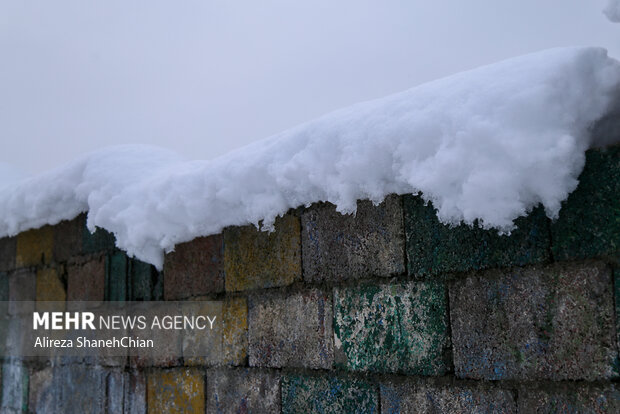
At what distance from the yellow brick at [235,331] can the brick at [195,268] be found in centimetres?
10

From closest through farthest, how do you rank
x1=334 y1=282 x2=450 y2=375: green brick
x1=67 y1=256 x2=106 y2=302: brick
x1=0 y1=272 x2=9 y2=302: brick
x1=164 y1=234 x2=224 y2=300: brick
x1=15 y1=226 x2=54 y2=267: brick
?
x1=334 y1=282 x2=450 y2=375: green brick, x1=164 y1=234 x2=224 y2=300: brick, x1=67 y1=256 x2=106 y2=302: brick, x1=15 y1=226 x2=54 y2=267: brick, x1=0 y1=272 x2=9 y2=302: brick

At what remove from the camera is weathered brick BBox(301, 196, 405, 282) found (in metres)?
1.65

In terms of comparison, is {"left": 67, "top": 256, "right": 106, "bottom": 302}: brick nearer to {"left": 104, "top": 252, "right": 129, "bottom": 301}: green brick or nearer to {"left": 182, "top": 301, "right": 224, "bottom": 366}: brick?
{"left": 104, "top": 252, "right": 129, "bottom": 301}: green brick

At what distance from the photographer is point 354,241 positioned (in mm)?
1745

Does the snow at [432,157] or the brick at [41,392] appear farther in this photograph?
the brick at [41,392]

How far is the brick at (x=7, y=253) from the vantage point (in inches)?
132

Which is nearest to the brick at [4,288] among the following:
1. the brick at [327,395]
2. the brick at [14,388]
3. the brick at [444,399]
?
the brick at [14,388]

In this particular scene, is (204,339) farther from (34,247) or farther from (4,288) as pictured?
(4,288)

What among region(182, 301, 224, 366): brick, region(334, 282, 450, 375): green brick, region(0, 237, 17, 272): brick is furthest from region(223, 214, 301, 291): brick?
region(0, 237, 17, 272): brick

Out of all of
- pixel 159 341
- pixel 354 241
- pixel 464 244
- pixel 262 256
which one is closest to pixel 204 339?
pixel 159 341

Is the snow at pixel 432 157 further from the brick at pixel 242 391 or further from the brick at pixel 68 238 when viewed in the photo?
the brick at pixel 68 238

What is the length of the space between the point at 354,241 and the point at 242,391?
69cm

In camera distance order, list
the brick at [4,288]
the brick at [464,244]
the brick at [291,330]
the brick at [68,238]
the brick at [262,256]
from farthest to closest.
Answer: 1. the brick at [4,288]
2. the brick at [68,238]
3. the brick at [262,256]
4. the brick at [291,330]
5. the brick at [464,244]

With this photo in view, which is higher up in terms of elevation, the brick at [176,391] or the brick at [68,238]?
the brick at [68,238]
